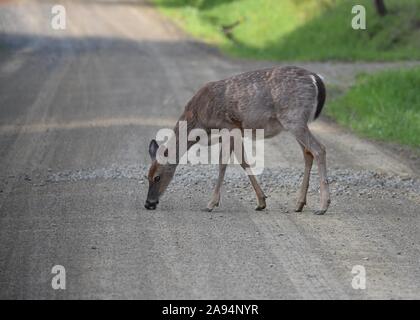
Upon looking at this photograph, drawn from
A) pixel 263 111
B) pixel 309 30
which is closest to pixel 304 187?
pixel 263 111

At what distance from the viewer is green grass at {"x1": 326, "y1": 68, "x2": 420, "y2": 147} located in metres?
16.9

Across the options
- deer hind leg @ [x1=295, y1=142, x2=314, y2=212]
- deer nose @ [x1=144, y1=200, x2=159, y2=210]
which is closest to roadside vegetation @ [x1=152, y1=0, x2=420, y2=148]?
deer hind leg @ [x1=295, y1=142, x2=314, y2=212]

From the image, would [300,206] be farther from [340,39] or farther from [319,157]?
[340,39]

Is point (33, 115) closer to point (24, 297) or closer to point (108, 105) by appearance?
point (108, 105)

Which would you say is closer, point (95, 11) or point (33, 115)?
point (33, 115)

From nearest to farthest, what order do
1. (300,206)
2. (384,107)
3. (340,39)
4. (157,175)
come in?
(300,206) → (157,175) → (384,107) → (340,39)

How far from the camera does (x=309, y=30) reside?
1221 inches

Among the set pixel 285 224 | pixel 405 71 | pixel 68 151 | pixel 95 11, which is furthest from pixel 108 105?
pixel 95 11

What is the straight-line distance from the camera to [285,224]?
34.1 ft

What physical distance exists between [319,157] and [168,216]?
1.79 m

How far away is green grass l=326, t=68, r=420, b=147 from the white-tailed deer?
5.30 meters

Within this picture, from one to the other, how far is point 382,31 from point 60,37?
1029 cm

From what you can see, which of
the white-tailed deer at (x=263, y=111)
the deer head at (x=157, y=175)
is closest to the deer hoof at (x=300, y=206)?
the white-tailed deer at (x=263, y=111)

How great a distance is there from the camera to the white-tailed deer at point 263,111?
1103 cm
